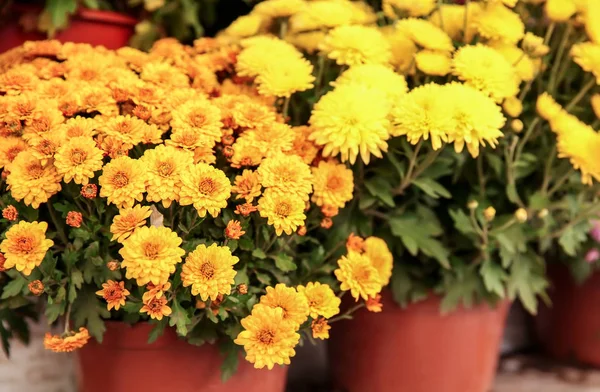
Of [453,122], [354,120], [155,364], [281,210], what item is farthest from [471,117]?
[155,364]

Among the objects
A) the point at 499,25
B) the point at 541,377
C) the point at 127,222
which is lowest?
the point at 541,377

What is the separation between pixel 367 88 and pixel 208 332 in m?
0.32

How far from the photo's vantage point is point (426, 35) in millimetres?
691

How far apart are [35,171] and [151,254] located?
15cm

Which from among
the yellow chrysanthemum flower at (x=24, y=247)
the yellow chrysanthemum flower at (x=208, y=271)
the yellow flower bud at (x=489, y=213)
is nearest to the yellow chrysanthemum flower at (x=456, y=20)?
the yellow flower bud at (x=489, y=213)

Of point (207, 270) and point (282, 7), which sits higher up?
point (282, 7)

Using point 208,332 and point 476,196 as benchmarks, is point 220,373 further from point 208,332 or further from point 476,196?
point 476,196

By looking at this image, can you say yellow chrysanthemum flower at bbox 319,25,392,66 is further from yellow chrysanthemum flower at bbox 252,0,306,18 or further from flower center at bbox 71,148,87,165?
flower center at bbox 71,148,87,165

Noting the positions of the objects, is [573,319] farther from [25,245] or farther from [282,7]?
[25,245]

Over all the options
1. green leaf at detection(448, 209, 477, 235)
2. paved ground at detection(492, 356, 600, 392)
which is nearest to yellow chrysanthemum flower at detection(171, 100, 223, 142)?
green leaf at detection(448, 209, 477, 235)

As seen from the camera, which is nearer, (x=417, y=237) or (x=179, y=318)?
(x=179, y=318)

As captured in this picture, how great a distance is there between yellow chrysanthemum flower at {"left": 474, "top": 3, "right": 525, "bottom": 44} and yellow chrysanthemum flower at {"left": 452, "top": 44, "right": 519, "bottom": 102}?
32 mm

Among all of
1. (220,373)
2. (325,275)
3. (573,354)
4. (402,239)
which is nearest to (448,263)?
(402,239)

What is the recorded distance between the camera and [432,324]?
0.82 m
